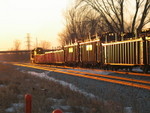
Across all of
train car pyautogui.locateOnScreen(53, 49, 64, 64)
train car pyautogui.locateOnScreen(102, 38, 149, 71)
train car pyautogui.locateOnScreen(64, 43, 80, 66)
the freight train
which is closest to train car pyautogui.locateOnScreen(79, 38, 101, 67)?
the freight train

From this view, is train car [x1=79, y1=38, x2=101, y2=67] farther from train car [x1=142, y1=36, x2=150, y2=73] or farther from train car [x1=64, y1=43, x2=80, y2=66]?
train car [x1=142, y1=36, x2=150, y2=73]

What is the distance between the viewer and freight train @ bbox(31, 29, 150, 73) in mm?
16672

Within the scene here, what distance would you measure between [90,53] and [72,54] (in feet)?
19.8

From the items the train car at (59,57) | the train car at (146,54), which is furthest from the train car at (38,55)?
the train car at (146,54)

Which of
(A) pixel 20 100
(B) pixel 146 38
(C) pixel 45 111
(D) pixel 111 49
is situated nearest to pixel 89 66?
(D) pixel 111 49

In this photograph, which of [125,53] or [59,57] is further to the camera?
[59,57]

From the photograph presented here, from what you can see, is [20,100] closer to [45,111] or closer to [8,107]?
[8,107]

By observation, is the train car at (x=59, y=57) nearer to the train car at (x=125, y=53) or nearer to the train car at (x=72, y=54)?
the train car at (x=72, y=54)

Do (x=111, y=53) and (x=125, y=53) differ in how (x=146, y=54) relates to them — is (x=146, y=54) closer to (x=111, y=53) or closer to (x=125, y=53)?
(x=125, y=53)

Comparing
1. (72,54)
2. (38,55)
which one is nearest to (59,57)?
(72,54)

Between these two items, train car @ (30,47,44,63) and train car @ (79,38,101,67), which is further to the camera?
train car @ (30,47,44,63)

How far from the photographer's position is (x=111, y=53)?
21.1 metres

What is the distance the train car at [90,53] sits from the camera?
2438cm

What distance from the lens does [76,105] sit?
859 centimetres
